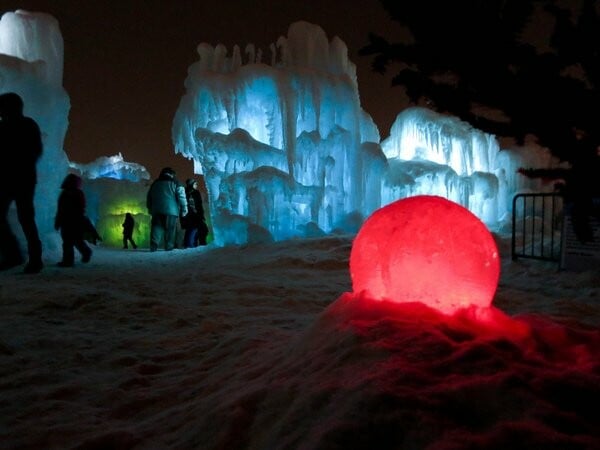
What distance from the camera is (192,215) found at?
42.1 feet

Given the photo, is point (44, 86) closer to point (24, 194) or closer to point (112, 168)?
point (24, 194)

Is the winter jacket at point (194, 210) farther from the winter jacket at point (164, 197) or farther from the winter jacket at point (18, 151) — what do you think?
the winter jacket at point (18, 151)

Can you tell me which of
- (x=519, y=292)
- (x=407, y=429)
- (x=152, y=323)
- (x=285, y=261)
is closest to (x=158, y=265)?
(x=285, y=261)

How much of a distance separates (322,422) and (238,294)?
3595 millimetres

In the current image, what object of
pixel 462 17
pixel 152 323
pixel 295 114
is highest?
pixel 295 114

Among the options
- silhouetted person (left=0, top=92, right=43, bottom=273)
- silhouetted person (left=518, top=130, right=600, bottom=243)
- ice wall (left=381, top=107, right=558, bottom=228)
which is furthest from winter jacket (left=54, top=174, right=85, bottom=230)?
ice wall (left=381, top=107, right=558, bottom=228)

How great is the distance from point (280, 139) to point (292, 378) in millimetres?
10781

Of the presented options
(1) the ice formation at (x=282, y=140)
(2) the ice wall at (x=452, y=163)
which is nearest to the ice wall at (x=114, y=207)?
(1) the ice formation at (x=282, y=140)

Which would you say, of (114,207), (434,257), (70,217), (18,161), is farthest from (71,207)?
(114,207)

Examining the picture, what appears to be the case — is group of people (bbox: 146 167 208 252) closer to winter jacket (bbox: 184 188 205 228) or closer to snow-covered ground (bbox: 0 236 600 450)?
winter jacket (bbox: 184 188 205 228)

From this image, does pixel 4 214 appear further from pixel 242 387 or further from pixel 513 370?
pixel 513 370

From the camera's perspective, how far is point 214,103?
1259 centimetres

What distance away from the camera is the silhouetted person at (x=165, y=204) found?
1109 centimetres

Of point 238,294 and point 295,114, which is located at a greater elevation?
point 295,114
